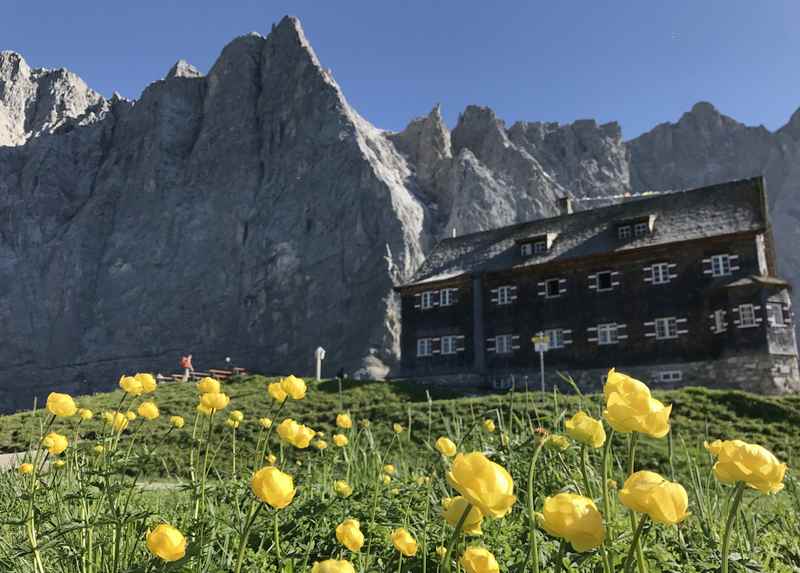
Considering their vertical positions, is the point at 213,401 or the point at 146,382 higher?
the point at 146,382

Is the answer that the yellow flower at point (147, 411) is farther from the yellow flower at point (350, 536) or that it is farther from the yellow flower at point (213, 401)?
the yellow flower at point (350, 536)

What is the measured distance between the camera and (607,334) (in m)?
34.1

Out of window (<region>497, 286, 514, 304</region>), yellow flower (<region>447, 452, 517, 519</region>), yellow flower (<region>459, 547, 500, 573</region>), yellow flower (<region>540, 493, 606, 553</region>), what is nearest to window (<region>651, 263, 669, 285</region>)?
window (<region>497, 286, 514, 304</region>)

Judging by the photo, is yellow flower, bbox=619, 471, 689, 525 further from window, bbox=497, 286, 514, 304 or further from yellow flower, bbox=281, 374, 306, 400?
window, bbox=497, 286, 514, 304

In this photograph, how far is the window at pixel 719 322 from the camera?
30.5 meters

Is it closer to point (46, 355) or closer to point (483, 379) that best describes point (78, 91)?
point (46, 355)

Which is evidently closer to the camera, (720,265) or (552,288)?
(720,265)

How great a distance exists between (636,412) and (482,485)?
604mm

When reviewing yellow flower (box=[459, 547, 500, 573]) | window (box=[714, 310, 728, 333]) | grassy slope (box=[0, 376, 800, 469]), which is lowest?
grassy slope (box=[0, 376, 800, 469])

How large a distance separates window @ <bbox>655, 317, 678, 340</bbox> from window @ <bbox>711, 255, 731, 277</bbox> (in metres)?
3.17

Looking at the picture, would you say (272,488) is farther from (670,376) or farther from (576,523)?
(670,376)

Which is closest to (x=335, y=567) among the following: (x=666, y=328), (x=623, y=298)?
(x=666, y=328)

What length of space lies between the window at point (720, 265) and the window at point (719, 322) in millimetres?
1989

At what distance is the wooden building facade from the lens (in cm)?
2984
